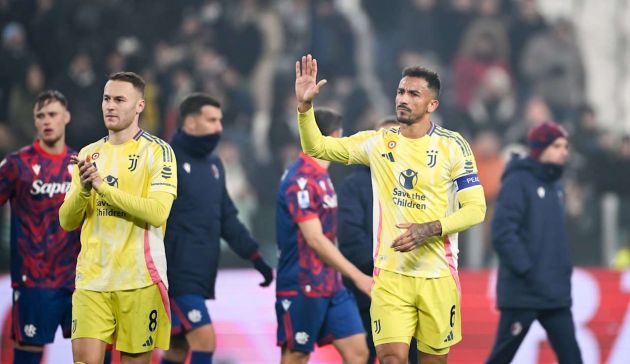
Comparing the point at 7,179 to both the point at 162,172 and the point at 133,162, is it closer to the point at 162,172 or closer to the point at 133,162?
the point at 133,162

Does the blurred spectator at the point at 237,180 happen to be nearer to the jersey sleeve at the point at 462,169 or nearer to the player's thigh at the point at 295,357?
the player's thigh at the point at 295,357

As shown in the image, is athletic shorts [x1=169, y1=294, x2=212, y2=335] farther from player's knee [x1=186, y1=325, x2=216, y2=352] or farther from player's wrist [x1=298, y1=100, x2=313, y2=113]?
player's wrist [x1=298, y1=100, x2=313, y2=113]

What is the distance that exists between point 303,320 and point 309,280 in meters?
0.31

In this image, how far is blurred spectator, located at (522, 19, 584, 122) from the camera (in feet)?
52.2

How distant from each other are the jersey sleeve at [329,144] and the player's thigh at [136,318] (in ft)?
4.35

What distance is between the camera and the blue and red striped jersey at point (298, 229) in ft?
27.8

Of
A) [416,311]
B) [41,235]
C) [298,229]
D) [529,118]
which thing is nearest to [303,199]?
[298,229]

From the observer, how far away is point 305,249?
8.55 meters

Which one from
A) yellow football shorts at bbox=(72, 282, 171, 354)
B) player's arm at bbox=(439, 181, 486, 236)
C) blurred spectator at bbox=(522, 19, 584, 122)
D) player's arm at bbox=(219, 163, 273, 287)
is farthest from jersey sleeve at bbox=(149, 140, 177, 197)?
blurred spectator at bbox=(522, 19, 584, 122)

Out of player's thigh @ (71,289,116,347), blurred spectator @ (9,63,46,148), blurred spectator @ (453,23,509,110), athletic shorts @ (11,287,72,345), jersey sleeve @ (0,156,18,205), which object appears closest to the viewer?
player's thigh @ (71,289,116,347)

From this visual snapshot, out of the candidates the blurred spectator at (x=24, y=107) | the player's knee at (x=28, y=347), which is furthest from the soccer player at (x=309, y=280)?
the blurred spectator at (x=24, y=107)

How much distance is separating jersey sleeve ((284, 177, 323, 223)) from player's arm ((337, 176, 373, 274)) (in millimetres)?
565

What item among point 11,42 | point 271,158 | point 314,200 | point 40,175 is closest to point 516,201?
point 314,200

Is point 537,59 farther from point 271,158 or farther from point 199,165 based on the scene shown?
point 199,165
